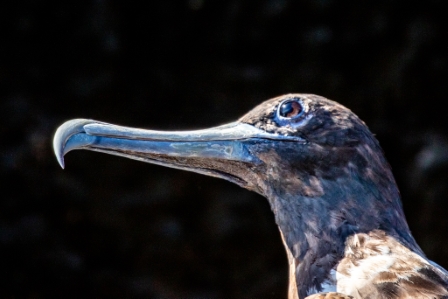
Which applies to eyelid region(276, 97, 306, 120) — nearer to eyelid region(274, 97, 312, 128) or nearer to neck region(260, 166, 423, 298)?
eyelid region(274, 97, 312, 128)

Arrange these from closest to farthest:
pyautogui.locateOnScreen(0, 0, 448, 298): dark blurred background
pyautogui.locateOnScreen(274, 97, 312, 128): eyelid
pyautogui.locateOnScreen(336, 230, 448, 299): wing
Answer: pyautogui.locateOnScreen(336, 230, 448, 299): wing < pyautogui.locateOnScreen(274, 97, 312, 128): eyelid < pyautogui.locateOnScreen(0, 0, 448, 298): dark blurred background

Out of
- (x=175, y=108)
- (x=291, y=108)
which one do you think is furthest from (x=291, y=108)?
(x=175, y=108)

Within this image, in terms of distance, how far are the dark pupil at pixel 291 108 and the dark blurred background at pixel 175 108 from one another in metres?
1.28

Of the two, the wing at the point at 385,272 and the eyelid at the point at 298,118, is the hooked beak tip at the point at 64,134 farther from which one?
the wing at the point at 385,272

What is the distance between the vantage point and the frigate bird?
1.83 meters

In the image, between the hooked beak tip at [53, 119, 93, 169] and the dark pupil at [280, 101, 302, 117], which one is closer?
the hooked beak tip at [53, 119, 93, 169]

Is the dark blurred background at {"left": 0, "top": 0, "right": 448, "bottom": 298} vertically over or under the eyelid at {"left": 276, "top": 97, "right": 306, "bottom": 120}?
over

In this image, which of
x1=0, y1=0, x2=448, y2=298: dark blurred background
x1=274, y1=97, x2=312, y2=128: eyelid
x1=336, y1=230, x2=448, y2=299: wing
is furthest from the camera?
x1=0, y1=0, x2=448, y2=298: dark blurred background

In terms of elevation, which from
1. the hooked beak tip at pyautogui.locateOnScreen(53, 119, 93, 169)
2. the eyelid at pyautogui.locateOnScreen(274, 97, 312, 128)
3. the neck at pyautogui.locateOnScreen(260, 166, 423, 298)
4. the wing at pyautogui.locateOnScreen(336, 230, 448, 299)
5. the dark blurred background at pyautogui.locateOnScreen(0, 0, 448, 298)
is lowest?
the wing at pyautogui.locateOnScreen(336, 230, 448, 299)

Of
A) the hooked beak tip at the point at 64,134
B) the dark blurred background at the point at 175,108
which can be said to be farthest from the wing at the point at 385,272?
the dark blurred background at the point at 175,108

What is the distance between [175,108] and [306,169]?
1.42 m

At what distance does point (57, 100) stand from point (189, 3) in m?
0.64

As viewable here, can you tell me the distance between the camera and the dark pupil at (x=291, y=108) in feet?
6.39

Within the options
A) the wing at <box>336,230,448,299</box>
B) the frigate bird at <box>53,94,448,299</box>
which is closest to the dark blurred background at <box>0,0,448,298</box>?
A: the frigate bird at <box>53,94,448,299</box>
